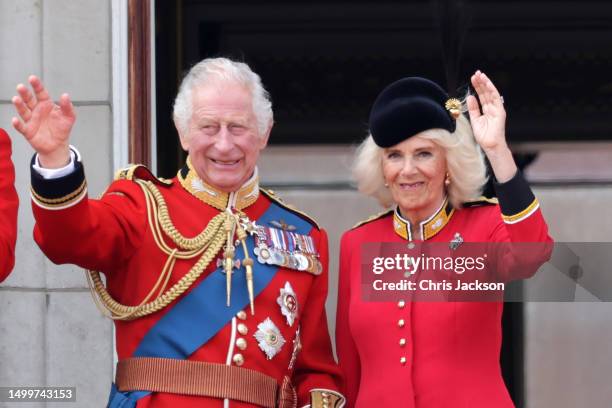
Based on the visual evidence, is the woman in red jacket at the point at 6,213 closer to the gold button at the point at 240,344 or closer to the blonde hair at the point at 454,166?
the gold button at the point at 240,344

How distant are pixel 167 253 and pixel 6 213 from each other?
0.49 meters

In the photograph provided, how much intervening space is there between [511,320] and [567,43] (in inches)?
43.8

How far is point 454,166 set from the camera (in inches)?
146

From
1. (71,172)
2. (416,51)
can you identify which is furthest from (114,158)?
(416,51)

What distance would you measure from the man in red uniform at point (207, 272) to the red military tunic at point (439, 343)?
0.15m

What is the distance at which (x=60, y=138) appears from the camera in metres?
3.15

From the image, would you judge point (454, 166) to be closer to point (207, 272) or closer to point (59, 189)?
point (207, 272)

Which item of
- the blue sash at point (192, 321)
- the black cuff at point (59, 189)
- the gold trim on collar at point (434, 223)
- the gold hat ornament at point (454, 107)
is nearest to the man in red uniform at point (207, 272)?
the blue sash at point (192, 321)

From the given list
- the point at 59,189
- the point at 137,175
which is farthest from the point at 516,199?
the point at 59,189

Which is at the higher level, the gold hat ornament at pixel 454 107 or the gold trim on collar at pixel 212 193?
the gold hat ornament at pixel 454 107

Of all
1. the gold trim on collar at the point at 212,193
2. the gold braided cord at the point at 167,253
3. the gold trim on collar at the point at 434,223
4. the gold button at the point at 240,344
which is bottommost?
the gold button at the point at 240,344

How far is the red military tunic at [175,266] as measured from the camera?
128 inches

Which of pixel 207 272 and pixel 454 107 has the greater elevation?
pixel 454 107

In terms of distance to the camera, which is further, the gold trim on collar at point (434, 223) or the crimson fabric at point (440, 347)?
the gold trim on collar at point (434, 223)
